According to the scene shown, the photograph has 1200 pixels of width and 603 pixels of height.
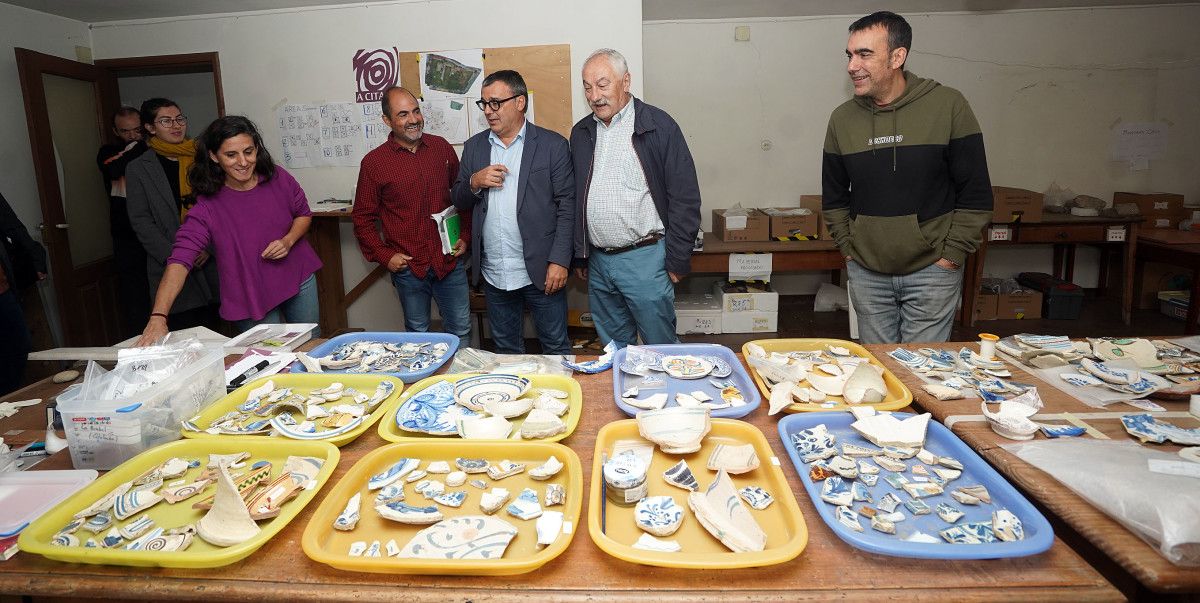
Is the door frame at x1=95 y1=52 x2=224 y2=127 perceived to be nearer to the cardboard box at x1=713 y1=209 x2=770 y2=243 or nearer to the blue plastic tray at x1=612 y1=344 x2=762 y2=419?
the cardboard box at x1=713 y1=209 x2=770 y2=243

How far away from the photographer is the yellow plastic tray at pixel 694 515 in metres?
0.95

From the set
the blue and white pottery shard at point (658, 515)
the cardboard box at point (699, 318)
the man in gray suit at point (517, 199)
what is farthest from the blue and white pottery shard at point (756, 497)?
the cardboard box at point (699, 318)

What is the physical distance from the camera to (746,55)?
475 centimetres

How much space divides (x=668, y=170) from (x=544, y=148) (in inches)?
20.5

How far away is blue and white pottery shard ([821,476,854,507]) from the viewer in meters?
1.09

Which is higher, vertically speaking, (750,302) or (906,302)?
(906,302)

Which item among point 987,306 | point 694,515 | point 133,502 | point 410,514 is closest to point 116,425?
point 133,502

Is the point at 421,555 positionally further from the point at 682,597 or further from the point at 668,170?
the point at 668,170

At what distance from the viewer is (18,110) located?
3.61 metres

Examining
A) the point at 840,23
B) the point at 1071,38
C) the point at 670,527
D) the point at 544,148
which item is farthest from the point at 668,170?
the point at 1071,38

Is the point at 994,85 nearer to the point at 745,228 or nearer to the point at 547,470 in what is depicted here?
the point at 745,228

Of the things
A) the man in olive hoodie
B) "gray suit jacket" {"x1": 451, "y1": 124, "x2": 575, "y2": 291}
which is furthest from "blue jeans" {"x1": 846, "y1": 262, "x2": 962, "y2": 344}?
"gray suit jacket" {"x1": 451, "y1": 124, "x2": 575, "y2": 291}

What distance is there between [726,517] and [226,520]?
0.82 m

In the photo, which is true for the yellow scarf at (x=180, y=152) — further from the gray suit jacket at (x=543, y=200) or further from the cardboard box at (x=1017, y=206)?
the cardboard box at (x=1017, y=206)
